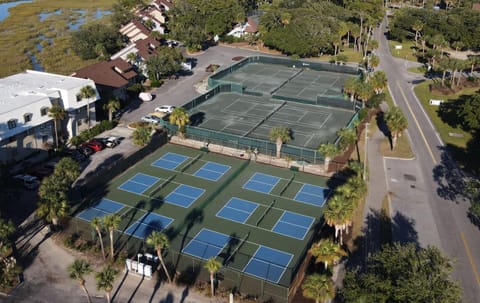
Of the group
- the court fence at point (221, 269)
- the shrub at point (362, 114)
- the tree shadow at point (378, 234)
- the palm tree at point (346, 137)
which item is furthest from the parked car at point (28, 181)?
the shrub at point (362, 114)

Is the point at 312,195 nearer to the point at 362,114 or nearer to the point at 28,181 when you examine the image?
the point at 362,114

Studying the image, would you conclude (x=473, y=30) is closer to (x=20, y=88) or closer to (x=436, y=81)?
(x=436, y=81)

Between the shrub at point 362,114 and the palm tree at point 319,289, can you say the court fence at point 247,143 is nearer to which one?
the shrub at point 362,114

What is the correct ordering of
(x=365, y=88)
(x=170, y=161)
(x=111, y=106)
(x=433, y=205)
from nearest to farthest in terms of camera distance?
(x=433, y=205)
(x=170, y=161)
(x=111, y=106)
(x=365, y=88)

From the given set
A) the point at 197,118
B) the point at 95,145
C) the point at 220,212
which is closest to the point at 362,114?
the point at 197,118

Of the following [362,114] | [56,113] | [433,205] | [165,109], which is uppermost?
[56,113]

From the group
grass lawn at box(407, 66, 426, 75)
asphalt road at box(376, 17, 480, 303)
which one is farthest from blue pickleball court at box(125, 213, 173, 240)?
grass lawn at box(407, 66, 426, 75)
